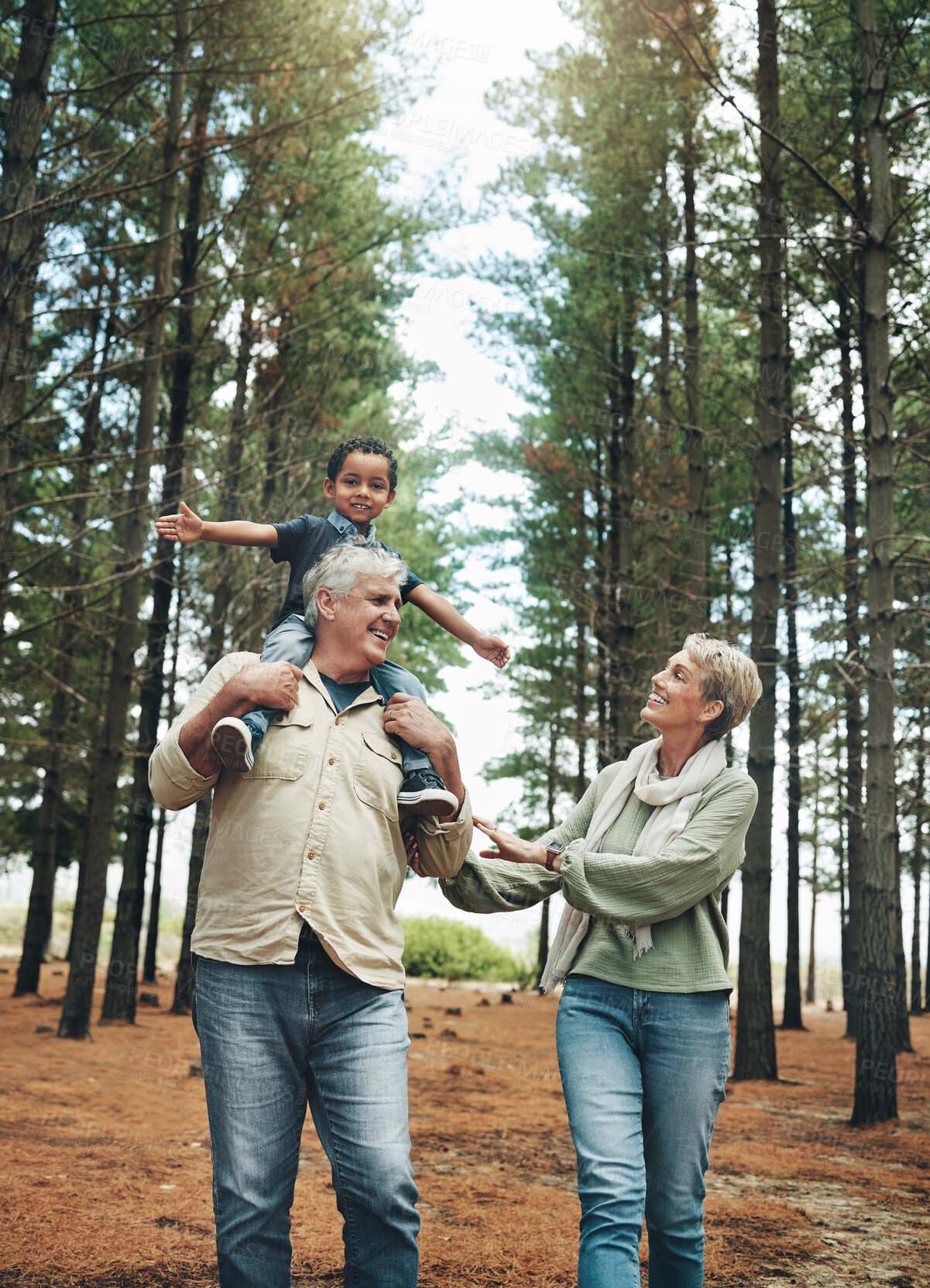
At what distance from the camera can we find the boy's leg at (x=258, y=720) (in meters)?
2.35

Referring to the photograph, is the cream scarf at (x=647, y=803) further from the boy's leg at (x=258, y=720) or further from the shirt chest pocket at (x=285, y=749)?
the boy's leg at (x=258, y=720)

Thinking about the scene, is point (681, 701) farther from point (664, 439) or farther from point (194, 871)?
point (664, 439)

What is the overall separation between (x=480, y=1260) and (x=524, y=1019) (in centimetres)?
1150

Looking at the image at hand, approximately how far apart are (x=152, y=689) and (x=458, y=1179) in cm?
781

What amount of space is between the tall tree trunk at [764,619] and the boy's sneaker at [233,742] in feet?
27.3

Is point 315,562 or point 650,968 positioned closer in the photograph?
point 650,968

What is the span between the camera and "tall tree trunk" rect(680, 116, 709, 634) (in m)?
12.1

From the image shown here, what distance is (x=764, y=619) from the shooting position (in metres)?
10.5

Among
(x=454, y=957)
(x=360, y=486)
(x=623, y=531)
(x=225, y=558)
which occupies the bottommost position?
(x=454, y=957)

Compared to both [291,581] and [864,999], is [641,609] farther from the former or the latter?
[291,581]

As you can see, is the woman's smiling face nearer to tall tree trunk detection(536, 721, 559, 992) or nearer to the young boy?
the young boy

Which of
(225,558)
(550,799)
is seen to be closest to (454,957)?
(550,799)

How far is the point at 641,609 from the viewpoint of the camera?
635 inches

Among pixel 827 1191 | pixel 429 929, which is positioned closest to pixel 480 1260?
pixel 827 1191
